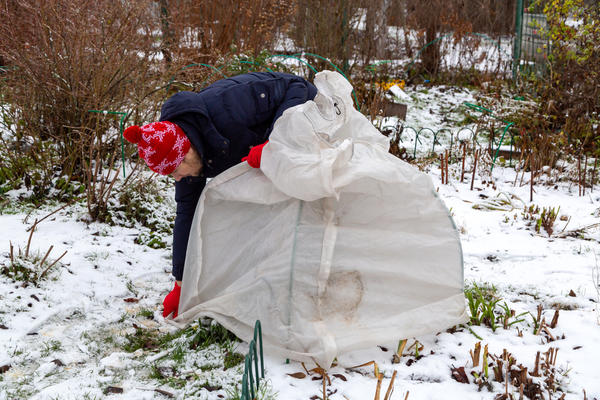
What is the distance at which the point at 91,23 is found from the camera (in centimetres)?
346

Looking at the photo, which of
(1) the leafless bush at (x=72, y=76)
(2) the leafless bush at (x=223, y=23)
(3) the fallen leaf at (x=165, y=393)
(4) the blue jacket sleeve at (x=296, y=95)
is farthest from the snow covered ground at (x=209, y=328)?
(2) the leafless bush at (x=223, y=23)

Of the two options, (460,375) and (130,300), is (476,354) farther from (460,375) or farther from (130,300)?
(130,300)

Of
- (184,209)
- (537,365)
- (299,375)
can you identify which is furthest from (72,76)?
(537,365)

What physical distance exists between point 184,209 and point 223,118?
1.67 feet

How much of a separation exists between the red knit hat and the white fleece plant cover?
0.26 metres

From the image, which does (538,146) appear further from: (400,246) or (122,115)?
(122,115)

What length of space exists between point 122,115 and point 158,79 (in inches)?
14.4

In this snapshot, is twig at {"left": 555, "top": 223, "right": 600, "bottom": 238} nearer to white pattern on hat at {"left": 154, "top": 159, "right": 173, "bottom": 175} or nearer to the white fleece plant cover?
the white fleece plant cover

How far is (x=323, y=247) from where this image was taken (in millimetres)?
2051

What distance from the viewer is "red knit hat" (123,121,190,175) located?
6.39 ft

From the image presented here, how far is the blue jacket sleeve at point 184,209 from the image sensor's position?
7.88 feet

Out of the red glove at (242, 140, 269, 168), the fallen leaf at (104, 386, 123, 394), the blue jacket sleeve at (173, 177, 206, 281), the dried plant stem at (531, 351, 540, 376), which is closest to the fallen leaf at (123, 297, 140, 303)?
the blue jacket sleeve at (173, 177, 206, 281)

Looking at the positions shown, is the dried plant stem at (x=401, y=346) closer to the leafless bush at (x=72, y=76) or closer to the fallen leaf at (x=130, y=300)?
the fallen leaf at (x=130, y=300)

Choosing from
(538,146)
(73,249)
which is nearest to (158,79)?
(73,249)
